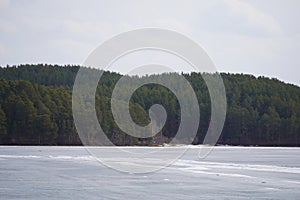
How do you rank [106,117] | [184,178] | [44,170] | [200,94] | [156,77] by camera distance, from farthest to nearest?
[156,77] < [200,94] < [106,117] < [44,170] < [184,178]

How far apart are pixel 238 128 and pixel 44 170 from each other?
8798 centimetres

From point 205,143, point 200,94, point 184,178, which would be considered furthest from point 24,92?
point 184,178

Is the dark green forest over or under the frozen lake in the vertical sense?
over

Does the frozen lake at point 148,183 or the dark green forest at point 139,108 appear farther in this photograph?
the dark green forest at point 139,108

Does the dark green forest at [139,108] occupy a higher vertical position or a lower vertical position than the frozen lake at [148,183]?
higher

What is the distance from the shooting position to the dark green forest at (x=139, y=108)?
3730 inches

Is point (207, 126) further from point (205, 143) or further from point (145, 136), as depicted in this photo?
point (145, 136)

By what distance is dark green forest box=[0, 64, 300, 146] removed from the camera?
9475cm

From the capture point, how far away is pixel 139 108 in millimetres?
113812

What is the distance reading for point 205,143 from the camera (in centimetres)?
12044

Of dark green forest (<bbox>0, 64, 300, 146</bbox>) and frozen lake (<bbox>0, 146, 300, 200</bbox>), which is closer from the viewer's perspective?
frozen lake (<bbox>0, 146, 300, 200</bbox>)

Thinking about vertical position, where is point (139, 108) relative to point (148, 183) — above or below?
above

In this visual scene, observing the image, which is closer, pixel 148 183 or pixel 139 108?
pixel 148 183

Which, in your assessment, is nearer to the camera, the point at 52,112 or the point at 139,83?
the point at 52,112
